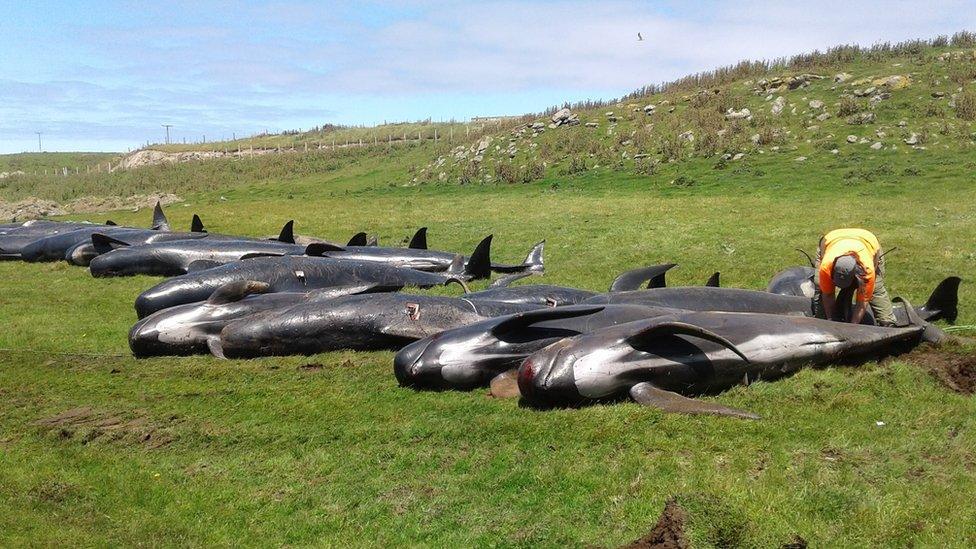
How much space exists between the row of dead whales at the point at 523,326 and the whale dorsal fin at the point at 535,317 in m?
0.02

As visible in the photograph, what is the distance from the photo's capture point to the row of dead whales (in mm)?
8367

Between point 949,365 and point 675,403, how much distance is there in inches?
136

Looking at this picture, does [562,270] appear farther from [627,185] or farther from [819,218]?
[627,185]

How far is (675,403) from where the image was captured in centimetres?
779

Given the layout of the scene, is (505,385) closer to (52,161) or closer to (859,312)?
(859,312)

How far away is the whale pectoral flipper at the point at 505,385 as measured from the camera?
8.82 m

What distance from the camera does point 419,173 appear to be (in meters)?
44.5

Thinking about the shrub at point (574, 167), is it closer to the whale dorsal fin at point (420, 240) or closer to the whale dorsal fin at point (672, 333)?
the whale dorsal fin at point (420, 240)

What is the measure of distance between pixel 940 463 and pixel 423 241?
13932 millimetres

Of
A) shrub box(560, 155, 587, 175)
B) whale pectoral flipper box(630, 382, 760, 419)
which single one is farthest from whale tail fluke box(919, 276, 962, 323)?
shrub box(560, 155, 587, 175)

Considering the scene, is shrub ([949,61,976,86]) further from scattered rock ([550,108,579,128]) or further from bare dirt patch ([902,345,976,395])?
bare dirt patch ([902,345,976,395])

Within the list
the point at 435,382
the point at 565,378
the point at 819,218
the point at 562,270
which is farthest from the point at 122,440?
the point at 819,218

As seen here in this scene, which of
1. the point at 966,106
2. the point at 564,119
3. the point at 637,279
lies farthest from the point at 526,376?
the point at 564,119

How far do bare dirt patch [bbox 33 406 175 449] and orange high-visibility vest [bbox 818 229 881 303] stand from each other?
762 cm
